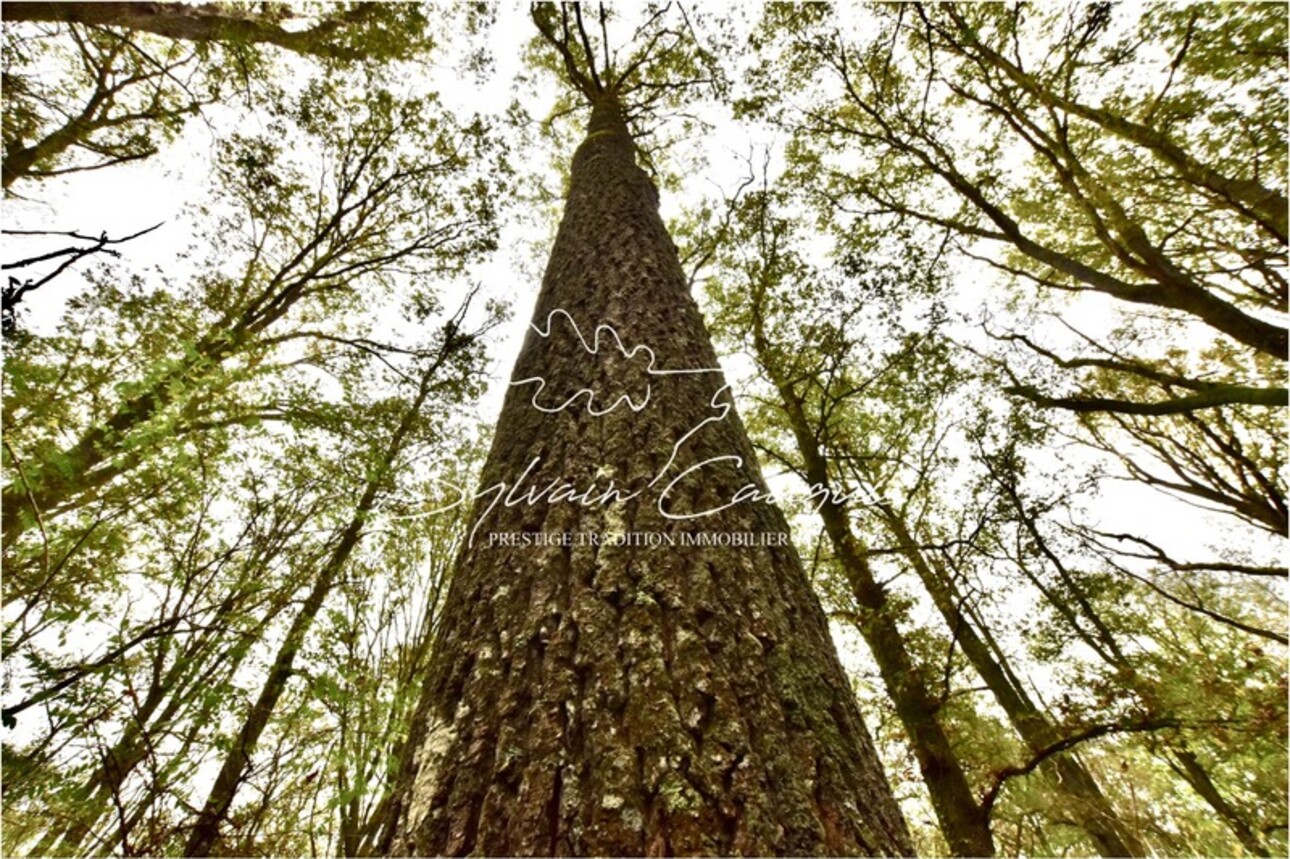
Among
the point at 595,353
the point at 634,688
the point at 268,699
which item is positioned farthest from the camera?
the point at 268,699

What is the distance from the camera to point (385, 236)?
8.41 m

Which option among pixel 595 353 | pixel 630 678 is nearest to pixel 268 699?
pixel 595 353

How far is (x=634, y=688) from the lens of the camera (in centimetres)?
104

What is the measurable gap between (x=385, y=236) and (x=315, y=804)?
7906mm

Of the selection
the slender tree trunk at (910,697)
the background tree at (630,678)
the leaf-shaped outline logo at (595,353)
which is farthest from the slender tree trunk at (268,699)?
the slender tree trunk at (910,697)

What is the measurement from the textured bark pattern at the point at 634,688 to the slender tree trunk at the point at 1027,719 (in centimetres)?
378

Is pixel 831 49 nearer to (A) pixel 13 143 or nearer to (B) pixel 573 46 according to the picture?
(B) pixel 573 46

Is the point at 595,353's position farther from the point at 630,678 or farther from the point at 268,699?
the point at 268,699

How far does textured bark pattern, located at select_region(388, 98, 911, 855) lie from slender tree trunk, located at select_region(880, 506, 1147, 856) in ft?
12.4

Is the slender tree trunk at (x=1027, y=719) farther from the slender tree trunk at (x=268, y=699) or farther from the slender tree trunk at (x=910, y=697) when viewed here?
the slender tree trunk at (x=268, y=699)

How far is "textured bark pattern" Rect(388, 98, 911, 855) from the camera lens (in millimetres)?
883

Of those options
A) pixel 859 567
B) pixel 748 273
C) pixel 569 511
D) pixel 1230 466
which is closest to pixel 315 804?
pixel 569 511

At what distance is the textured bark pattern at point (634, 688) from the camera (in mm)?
883

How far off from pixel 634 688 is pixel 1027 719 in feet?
18.8
